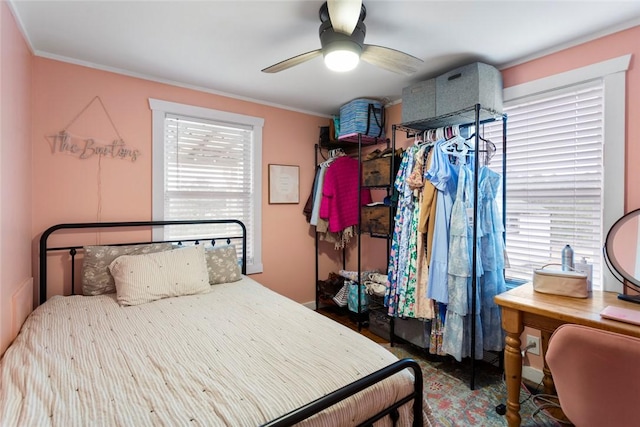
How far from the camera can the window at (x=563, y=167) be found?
1.80m

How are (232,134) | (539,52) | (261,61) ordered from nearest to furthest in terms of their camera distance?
1. (539,52)
2. (261,61)
3. (232,134)

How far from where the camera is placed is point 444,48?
6.64ft

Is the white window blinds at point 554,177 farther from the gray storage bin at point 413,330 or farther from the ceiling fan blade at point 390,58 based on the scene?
the ceiling fan blade at point 390,58

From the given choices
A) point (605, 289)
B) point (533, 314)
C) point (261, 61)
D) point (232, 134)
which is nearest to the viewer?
point (533, 314)

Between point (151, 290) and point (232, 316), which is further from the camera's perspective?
point (151, 290)

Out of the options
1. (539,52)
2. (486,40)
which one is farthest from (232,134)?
(539,52)

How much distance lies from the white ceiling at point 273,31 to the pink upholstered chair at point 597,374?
1.60 metres

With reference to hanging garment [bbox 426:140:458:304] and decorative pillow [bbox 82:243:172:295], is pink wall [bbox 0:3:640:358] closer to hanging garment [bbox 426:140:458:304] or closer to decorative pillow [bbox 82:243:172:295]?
decorative pillow [bbox 82:243:172:295]

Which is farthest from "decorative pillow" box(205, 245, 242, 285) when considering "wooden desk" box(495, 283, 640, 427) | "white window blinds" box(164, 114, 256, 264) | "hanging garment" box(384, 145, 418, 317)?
"wooden desk" box(495, 283, 640, 427)

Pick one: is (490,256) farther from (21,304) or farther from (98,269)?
(21,304)

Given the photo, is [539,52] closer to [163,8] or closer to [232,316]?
[163,8]

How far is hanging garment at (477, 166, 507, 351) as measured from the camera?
7.00 feet

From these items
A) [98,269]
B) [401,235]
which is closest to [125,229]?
[98,269]

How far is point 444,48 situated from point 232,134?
1.96 metres
